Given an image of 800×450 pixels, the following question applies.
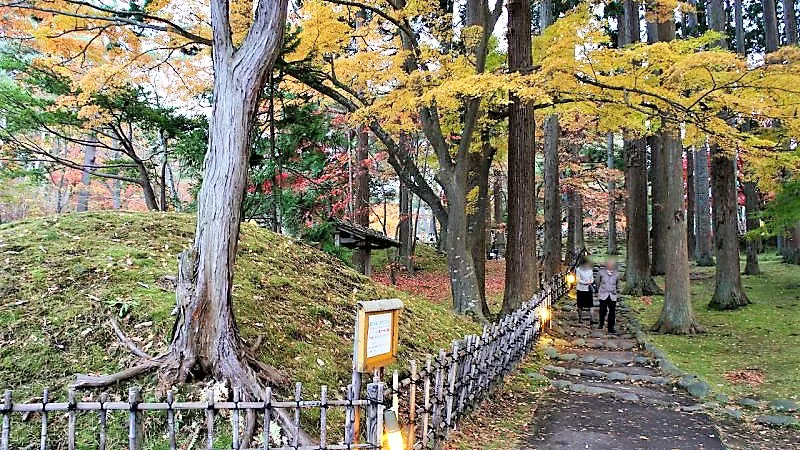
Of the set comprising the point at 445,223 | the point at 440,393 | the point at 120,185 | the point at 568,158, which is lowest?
the point at 440,393

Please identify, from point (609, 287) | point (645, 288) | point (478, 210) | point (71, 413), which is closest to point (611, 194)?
point (645, 288)

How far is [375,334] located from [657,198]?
13.8 m

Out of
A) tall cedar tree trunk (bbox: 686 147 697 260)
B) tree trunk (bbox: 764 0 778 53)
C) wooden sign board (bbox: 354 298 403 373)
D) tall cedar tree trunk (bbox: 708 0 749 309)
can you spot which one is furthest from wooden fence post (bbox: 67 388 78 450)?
tall cedar tree trunk (bbox: 686 147 697 260)

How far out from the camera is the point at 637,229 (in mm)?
15609

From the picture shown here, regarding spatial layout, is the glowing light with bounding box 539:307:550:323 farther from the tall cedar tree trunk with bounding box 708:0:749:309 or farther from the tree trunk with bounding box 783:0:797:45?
the tree trunk with bounding box 783:0:797:45

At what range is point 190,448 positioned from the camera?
11.9 ft

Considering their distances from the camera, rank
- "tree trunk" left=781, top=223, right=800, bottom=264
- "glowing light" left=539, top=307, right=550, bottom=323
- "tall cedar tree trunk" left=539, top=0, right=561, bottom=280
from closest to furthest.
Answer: "glowing light" left=539, top=307, right=550, bottom=323, "tall cedar tree trunk" left=539, top=0, right=561, bottom=280, "tree trunk" left=781, top=223, right=800, bottom=264

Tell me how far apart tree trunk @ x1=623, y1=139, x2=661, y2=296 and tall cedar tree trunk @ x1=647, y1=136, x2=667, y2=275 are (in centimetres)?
40

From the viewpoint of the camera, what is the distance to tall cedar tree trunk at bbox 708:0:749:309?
1225 centimetres

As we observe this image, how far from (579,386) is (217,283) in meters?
5.19

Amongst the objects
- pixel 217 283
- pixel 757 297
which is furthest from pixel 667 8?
pixel 217 283

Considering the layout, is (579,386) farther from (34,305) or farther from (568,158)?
(568,158)

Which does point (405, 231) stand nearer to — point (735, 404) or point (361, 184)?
point (361, 184)

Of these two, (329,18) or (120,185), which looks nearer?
(329,18)
